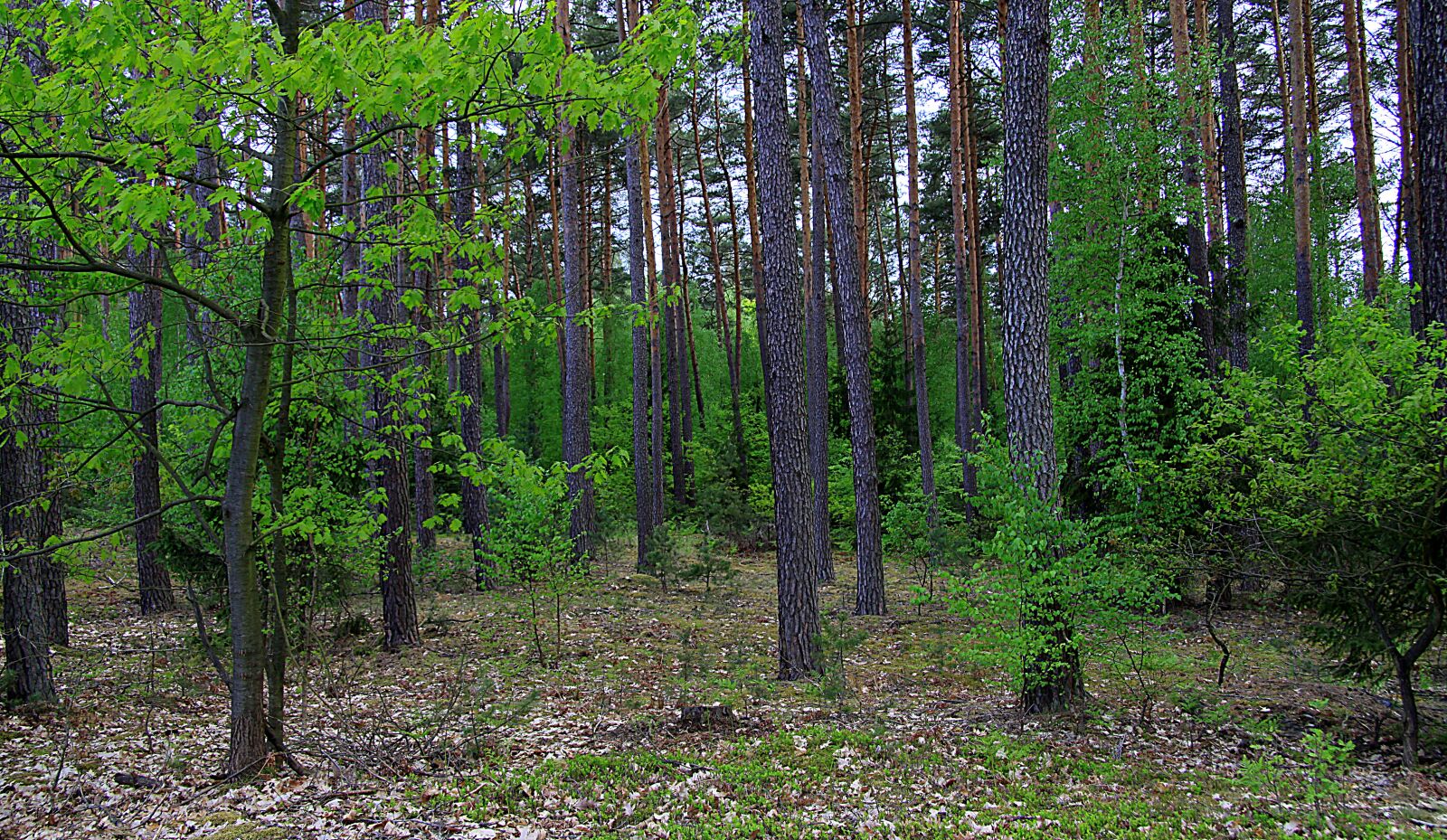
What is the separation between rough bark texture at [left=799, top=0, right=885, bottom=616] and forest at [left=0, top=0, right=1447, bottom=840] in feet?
0.21

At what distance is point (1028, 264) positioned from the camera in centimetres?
609

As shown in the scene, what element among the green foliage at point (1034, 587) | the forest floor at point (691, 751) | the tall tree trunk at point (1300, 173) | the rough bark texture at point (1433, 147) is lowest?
the forest floor at point (691, 751)

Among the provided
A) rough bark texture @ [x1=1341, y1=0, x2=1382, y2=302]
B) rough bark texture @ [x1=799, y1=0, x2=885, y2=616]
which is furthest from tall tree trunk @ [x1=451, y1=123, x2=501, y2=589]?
rough bark texture @ [x1=1341, y1=0, x2=1382, y2=302]

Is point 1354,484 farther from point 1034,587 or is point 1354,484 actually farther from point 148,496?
point 148,496

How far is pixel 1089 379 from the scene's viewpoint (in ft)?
34.9

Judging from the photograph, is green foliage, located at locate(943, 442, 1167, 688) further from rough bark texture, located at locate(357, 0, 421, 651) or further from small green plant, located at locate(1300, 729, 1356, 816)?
rough bark texture, located at locate(357, 0, 421, 651)

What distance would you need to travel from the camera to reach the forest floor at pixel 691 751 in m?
4.23

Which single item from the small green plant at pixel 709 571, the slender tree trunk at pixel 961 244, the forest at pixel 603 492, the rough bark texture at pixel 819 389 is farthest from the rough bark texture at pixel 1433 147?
the small green plant at pixel 709 571

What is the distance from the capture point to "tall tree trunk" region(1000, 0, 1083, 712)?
6031 mm

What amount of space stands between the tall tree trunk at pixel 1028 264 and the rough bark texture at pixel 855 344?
3169mm

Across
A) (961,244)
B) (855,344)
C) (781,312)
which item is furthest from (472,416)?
(961,244)

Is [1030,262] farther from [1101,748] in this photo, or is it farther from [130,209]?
[130,209]

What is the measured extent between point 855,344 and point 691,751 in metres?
6.21

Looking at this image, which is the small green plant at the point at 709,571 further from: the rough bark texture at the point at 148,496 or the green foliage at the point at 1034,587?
the green foliage at the point at 1034,587
